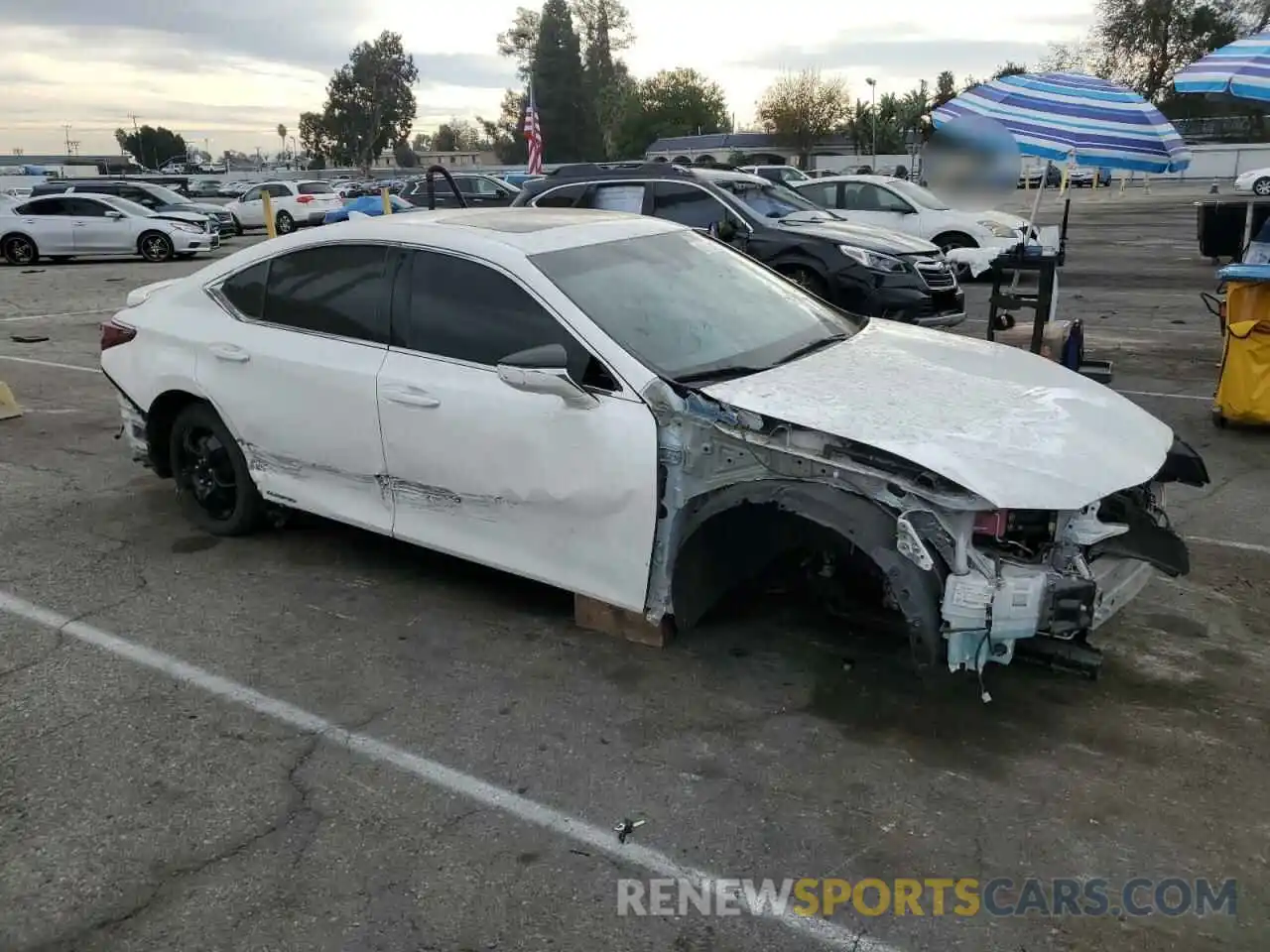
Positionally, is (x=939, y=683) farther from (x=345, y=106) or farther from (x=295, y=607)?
(x=345, y=106)

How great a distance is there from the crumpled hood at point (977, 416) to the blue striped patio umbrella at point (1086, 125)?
3885 mm

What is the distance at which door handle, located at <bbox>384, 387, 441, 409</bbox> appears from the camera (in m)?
4.28

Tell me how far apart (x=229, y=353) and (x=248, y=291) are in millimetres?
348

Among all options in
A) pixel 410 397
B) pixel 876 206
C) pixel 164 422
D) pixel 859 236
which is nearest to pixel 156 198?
pixel 876 206

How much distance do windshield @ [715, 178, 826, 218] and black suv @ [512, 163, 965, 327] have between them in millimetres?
14

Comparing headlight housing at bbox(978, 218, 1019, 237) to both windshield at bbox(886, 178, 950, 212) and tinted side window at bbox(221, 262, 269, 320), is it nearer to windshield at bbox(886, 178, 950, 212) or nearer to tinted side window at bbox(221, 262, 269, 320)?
windshield at bbox(886, 178, 950, 212)

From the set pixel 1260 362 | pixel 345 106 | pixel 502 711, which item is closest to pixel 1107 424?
pixel 502 711

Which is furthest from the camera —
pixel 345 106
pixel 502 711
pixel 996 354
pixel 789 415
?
pixel 345 106

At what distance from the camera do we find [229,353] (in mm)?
5020

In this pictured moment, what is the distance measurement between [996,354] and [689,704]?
6.82 feet

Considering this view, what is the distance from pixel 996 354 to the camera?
4.55 metres

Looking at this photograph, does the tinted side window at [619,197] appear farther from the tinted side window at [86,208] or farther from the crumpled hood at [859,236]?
the tinted side window at [86,208]

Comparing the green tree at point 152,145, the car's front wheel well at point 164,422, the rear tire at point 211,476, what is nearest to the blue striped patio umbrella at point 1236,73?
the rear tire at point 211,476

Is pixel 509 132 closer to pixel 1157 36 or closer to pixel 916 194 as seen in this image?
pixel 1157 36
